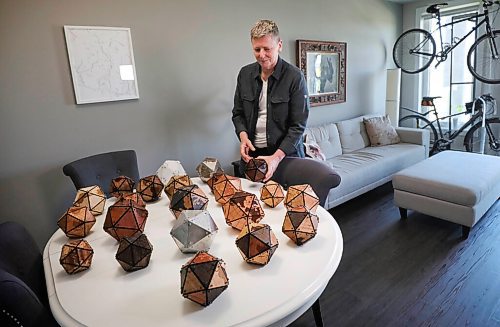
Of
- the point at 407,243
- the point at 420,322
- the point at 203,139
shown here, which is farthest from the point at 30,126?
the point at 407,243

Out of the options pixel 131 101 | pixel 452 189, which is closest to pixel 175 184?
pixel 131 101

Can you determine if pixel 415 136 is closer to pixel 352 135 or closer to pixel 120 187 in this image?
pixel 352 135

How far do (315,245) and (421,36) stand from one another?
186 inches

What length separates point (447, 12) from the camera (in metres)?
4.70

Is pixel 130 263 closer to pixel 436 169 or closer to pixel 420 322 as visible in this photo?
pixel 420 322

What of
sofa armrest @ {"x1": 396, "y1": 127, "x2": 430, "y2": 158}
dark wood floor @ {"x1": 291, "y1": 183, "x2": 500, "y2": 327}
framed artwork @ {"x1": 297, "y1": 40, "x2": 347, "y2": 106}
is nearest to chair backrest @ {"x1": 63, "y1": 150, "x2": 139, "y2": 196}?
dark wood floor @ {"x1": 291, "y1": 183, "x2": 500, "y2": 327}

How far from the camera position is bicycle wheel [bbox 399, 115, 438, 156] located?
187 inches

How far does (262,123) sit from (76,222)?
1.16 meters

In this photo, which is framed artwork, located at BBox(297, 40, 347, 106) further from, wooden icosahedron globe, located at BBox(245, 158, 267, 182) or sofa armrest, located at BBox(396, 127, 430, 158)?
wooden icosahedron globe, located at BBox(245, 158, 267, 182)

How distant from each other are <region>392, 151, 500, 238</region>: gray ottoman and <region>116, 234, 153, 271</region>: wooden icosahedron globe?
2.49m

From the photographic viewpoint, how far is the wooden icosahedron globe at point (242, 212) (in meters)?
1.14

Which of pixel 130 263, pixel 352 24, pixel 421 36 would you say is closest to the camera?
pixel 130 263

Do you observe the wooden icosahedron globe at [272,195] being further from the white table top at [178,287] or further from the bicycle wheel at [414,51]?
the bicycle wheel at [414,51]

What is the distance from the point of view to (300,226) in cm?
104
